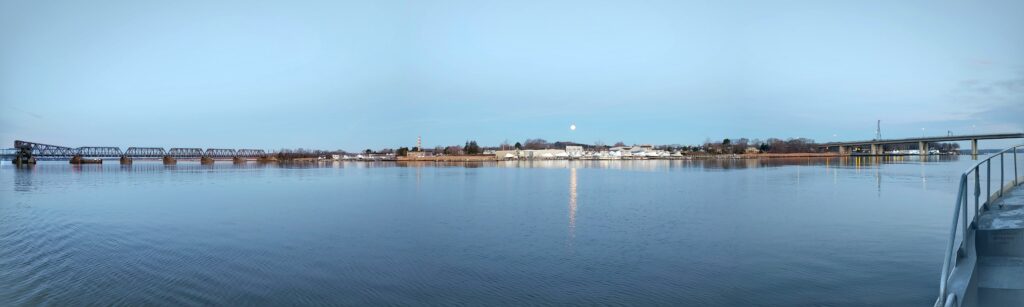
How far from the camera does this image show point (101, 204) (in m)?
21.1

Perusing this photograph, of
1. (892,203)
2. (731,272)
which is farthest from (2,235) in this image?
(892,203)

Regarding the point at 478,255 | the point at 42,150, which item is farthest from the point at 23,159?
the point at 478,255

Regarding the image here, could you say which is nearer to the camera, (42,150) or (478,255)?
(478,255)

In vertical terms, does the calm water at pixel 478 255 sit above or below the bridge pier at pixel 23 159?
below

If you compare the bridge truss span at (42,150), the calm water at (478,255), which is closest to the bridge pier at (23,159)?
the bridge truss span at (42,150)

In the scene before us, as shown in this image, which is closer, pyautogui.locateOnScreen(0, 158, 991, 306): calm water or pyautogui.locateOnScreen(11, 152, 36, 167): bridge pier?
pyautogui.locateOnScreen(0, 158, 991, 306): calm water

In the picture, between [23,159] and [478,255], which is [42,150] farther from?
[478,255]

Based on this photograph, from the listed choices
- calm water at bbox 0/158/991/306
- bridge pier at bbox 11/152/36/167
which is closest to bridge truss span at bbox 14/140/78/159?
bridge pier at bbox 11/152/36/167

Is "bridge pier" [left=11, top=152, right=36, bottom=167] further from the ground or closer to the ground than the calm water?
further from the ground

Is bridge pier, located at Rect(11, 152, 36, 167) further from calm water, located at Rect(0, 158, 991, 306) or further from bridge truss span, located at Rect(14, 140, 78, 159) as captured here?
calm water, located at Rect(0, 158, 991, 306)

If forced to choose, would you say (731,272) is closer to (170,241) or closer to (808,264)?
(808,264)

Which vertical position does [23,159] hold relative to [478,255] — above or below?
above

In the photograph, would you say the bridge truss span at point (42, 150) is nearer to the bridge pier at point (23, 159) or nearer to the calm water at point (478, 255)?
the bridge pier at point (23, 159)

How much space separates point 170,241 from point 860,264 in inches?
558
